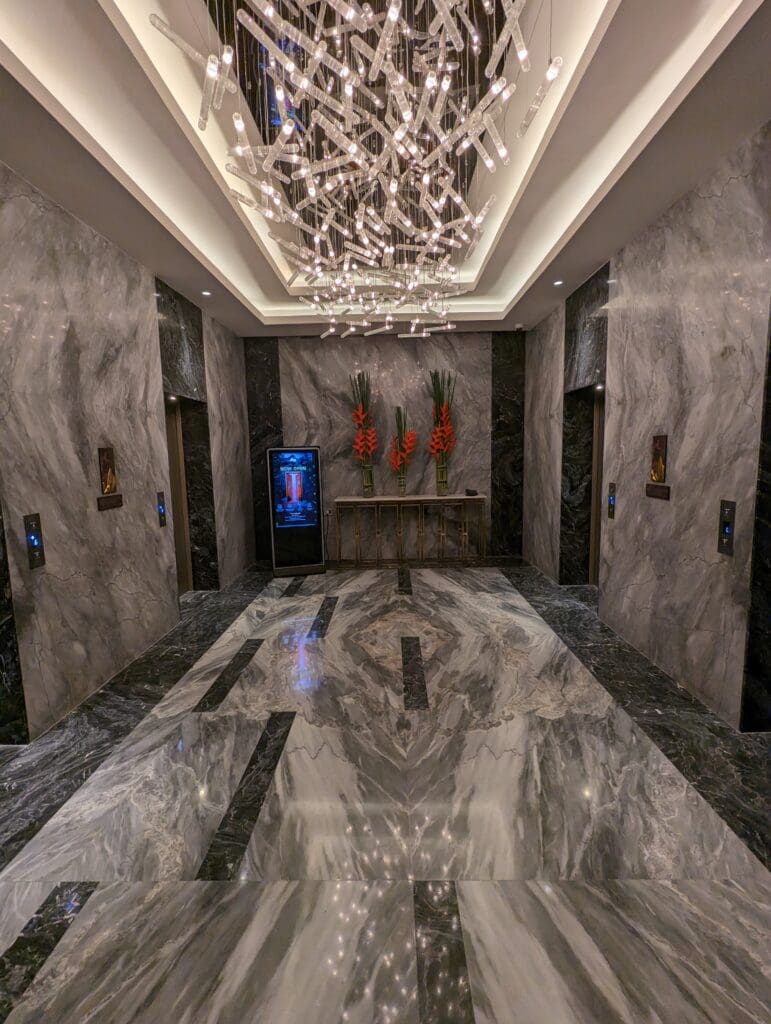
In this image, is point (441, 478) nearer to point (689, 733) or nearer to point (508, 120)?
point (508, 120)

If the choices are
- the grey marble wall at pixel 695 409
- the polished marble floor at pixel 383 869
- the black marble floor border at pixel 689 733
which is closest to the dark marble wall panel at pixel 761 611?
the grey marble wall at pixel 695 409

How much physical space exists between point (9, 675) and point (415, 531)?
5259 mm

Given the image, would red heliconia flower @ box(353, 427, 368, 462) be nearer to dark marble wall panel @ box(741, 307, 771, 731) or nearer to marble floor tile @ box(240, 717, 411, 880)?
marble floor tile @ box(240, 717, 411, 880)

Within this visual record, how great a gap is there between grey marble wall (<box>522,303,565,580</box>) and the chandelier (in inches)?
74.9

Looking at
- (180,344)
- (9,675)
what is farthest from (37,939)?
(180,344)

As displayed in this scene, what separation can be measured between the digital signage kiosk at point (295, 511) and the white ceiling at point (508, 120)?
2561 mm

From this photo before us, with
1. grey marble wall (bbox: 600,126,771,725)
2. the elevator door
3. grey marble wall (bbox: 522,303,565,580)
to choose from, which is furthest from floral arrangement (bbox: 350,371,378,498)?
grey marble wall (bbox: 600,126,771,725)

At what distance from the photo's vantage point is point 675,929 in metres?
1.60

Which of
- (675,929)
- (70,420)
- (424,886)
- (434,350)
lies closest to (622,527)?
(675,929)

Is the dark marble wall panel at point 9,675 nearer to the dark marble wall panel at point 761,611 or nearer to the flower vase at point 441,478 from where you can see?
the dark marble wall panel at point 761,611

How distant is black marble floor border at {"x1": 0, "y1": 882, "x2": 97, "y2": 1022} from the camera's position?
4.75 ft

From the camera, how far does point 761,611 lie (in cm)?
268

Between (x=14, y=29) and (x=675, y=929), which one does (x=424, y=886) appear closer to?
(x=675, y=929)

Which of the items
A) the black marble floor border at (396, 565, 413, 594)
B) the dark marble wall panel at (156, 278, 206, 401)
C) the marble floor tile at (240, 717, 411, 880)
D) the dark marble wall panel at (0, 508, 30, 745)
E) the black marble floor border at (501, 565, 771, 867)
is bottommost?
the black marble floor border at (501, 565, 771, 867)
